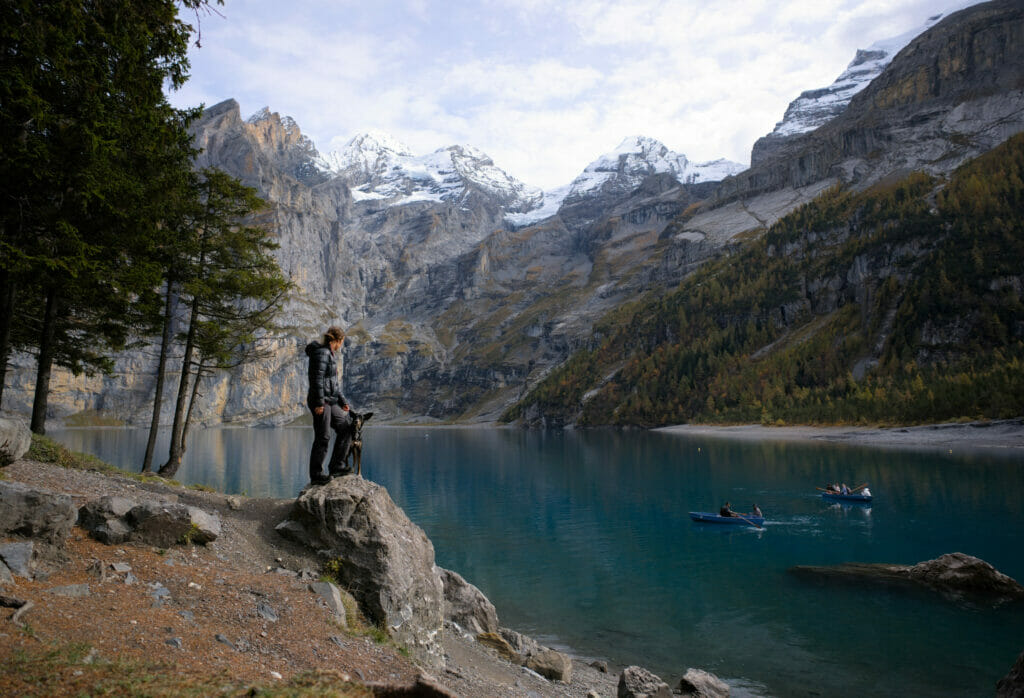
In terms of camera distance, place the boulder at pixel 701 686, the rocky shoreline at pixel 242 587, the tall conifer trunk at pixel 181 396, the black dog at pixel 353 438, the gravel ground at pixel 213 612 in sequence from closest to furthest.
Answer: the gravel ground at pixel 213 612 < the rocky shoreline at pixel 242 587 < the black dog at pixel 353 438 < the boulder at pixel 701 686 < the tall conifer trunk at pixel 181 396

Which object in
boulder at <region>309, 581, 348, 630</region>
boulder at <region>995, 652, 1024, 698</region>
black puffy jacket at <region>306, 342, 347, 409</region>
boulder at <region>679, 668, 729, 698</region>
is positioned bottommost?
boulder at <region>679, 668, 729, 698</region>

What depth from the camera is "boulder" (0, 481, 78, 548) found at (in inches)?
327

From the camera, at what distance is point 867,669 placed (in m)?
18.1

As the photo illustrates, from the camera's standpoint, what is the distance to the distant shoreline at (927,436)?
253ft

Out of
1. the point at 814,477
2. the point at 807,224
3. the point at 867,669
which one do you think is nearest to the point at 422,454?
the point at 814,477

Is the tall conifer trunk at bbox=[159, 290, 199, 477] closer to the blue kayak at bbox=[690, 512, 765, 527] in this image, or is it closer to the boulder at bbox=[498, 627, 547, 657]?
the boulder at bbox=[498, 627, 547, 657]

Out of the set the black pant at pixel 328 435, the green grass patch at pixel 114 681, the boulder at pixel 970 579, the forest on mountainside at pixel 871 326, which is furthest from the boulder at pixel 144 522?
the forest on mountainside at pixel 871 326

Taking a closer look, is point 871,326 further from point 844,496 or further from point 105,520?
point 105,520

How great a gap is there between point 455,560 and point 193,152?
23.3 meters

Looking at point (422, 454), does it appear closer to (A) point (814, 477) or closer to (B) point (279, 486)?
(B) point (279, 486)

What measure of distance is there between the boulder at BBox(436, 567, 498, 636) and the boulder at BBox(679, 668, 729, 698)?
19.0 feet

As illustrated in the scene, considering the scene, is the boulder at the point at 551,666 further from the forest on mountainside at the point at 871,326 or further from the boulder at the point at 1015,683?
the forest on mountainside at the point at 871,326

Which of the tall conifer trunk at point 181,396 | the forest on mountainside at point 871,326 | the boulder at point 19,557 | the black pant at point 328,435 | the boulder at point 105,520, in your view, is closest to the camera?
the boulder at point 19,557

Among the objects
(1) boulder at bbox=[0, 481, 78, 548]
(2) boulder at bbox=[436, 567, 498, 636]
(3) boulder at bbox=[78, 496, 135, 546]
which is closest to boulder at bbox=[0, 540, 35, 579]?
(1) boulder at bbox=[0, 481, 78, 548]
